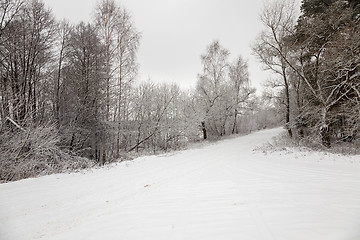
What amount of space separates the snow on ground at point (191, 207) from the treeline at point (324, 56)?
5.00 m

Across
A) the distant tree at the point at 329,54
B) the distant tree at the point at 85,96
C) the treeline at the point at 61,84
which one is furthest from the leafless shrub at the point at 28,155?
the distant tree at the point at 329,54

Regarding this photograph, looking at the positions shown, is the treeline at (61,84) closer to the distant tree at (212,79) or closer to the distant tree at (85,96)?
the distant tree at (85,96)

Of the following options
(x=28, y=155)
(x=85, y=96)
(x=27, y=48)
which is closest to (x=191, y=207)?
(x=28, y=155)

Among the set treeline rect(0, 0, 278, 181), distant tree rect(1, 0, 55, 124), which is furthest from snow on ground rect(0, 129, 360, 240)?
distant tree rect(1, 0, 55, 124)

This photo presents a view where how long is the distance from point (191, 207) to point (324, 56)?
11207mm

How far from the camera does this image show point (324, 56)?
8836 millimetres

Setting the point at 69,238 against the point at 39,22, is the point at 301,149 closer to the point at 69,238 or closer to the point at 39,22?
the point at 69,238

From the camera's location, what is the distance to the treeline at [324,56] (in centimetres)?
790

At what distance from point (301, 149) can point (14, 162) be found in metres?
13.7

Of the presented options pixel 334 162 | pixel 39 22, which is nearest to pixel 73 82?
pixel 39 22

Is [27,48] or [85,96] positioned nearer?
[27,48]

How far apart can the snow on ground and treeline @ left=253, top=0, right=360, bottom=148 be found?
5.00 meters

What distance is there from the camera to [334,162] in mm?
6277

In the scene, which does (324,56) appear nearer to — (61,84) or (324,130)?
(324,130)
